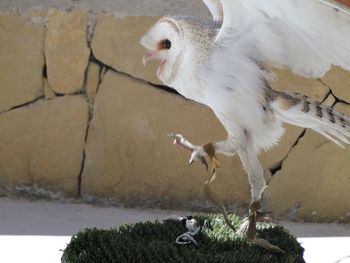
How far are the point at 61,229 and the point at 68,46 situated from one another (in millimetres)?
863

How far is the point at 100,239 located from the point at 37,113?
151cm

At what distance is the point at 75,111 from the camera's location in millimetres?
3535

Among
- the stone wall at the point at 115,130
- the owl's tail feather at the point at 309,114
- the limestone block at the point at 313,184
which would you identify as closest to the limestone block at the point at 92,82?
the stone wall at the point at 115,130

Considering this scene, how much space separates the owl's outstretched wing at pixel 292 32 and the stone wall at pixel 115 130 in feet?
4.60

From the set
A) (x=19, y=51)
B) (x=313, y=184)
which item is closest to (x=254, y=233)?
(x=313, y=184)

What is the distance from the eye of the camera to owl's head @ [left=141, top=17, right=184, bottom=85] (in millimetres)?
1959

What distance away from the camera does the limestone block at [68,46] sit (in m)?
3.50

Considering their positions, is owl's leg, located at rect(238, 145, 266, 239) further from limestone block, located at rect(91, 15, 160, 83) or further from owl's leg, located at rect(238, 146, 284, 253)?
limestone block, located at rect(91, 15, 160, 83)

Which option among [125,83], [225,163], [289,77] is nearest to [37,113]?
[125,83]

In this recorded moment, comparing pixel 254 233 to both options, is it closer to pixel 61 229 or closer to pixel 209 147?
pixel 209 147

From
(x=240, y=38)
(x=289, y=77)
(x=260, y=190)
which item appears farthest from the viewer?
(x=289, y=77)

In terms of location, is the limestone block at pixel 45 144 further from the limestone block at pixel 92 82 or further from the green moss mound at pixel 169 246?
the green moss mound at pixel 169 246

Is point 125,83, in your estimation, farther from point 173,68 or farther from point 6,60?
point 173,68

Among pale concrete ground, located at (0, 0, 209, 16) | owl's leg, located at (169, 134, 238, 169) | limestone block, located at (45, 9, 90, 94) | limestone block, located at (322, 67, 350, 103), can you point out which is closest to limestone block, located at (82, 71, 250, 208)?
limestone block, located at (45, 9, 90, 94)
